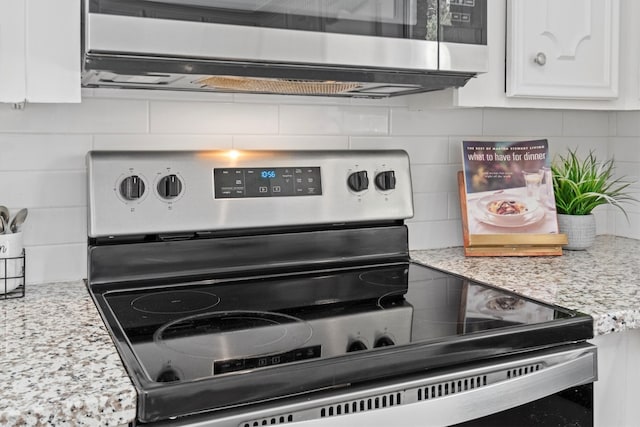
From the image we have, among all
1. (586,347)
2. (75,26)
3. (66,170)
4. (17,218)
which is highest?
(75,26)

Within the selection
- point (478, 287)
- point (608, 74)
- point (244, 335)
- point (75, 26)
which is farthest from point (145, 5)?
point (608, 74)

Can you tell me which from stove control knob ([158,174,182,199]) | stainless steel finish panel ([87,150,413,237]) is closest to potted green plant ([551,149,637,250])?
stainless steel finish panel ([87,150,413,237])

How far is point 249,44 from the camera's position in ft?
3.79

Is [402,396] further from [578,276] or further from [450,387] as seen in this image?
[578,276]

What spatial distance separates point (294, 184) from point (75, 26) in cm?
59

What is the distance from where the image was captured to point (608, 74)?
5.41 ft

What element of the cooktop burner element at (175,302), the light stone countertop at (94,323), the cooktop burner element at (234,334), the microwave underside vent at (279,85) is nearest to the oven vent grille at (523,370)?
the light stone countertop at (94,323)

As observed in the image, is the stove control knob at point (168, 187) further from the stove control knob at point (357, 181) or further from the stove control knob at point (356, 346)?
the stove control knob at point (356, 346)

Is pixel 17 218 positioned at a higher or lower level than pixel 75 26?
lower

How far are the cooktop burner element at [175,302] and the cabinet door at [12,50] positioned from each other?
437 mm

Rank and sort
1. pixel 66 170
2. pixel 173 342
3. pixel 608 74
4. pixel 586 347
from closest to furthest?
pixel 173 342 → pixel 586 347 → pixel 66 170 → pixel 608 74

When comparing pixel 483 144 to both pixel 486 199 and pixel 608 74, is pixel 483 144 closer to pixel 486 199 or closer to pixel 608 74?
pixel 486 199

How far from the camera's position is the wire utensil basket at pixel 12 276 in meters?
1.25

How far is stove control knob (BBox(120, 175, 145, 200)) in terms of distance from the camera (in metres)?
1.33
